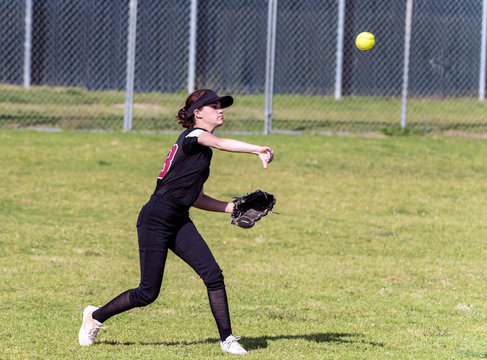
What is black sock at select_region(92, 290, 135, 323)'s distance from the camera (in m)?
6.04

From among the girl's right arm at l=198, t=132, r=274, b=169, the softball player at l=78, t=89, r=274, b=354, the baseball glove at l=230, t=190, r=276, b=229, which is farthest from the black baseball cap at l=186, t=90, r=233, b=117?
the baseball glove at l=230, t=190, r=276, b=229

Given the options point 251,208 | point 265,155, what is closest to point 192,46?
point 251,208

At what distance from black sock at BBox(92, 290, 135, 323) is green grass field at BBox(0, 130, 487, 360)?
227 millimetres

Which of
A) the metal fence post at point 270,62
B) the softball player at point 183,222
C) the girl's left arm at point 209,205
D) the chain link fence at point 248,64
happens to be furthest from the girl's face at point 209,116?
the chain link fence at point 248,64

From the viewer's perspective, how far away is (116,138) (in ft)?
50.4

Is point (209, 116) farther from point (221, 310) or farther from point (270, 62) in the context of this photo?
point (270, 62)

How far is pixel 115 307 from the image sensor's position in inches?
239

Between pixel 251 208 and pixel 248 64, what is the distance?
11.8 meters

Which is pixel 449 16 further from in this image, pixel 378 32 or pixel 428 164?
pixel 428 164

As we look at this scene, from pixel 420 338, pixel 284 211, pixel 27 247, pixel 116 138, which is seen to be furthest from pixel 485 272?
pixel 116 138

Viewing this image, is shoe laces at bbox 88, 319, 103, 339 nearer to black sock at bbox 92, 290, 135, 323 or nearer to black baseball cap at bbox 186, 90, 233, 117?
black sock at bbox 92, 290, 135, 323

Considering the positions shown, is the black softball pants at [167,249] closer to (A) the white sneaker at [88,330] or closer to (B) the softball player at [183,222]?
(B) the softball player at [183,222]

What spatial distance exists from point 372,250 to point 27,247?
3.91 metres

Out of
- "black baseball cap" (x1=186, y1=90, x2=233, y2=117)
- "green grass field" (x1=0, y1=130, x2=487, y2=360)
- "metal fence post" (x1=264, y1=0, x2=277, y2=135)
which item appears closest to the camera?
"black baseball cap" (x1=186, y1=90, x2=233, y2=117)
